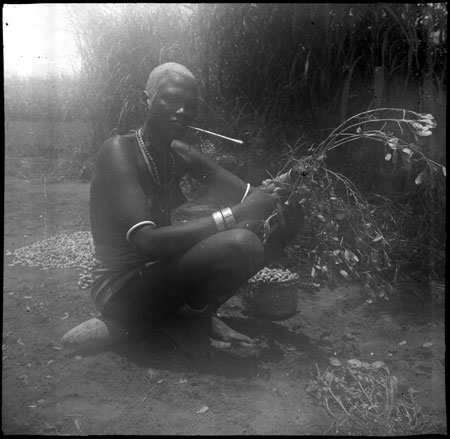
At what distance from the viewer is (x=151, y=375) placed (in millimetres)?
3006

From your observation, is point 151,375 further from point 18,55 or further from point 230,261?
point 18,55

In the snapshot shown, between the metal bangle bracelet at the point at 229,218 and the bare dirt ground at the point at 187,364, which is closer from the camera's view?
the bare dirt ground at the point at 187,364

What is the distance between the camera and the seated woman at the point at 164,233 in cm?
288

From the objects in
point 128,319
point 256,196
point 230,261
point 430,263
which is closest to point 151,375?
point 128,319

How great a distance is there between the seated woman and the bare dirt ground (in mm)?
237

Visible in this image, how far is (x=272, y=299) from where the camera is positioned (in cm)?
359

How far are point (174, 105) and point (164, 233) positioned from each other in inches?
25.1

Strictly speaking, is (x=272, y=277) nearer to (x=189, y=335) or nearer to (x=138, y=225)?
(x=189, y=335)

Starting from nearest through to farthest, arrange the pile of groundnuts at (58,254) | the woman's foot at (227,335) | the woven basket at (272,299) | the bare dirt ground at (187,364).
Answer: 1. the bare dirt ground at (187,364)
2. the woman's foot at (227,335)
3. the woven basket at (272,299)
4. the pile of groundnuts at (58,254)

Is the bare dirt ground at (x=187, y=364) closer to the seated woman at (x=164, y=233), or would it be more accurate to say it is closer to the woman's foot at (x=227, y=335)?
the woman's foot at (x=227, y=335)

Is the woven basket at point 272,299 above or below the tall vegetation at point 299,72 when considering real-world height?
below

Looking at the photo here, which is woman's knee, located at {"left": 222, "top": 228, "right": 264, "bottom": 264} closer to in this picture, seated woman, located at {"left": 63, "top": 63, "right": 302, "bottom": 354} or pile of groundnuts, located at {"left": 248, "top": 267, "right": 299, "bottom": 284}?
seated woman, located at {"left": 63, "top": 63, "right": 302, "bottom": 354}

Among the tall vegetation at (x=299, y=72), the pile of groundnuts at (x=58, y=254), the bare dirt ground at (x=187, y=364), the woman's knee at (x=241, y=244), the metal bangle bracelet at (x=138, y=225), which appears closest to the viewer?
the bare dirt ground at (x=187, y=364)

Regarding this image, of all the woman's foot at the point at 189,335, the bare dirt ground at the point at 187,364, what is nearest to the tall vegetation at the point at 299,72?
the bare dirt ground at the point at 187,364
